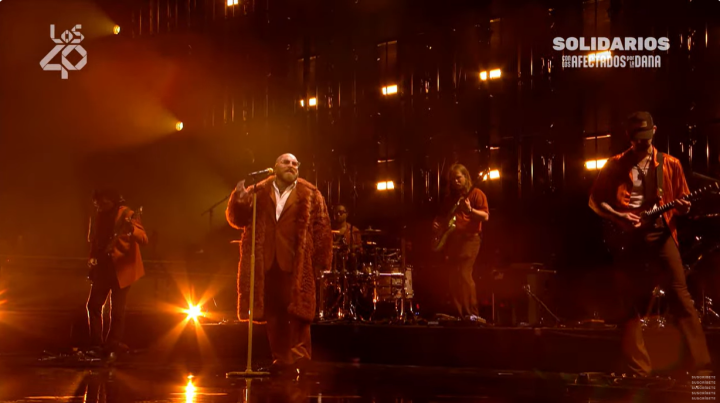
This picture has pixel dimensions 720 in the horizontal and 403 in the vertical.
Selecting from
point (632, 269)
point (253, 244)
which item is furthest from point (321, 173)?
point (632, 269)

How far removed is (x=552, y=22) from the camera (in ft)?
47.7

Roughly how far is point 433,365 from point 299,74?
11.0 meters

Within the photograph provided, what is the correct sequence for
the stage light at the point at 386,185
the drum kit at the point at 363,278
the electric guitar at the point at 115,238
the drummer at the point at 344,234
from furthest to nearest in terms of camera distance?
the stage light at the point at 386,185 → the drummer at the point at 344,234 → the drum kit at the point at 363,278 → the electric guitar at the point at 115,238

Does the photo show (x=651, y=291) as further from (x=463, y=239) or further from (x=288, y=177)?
(x=463, y=239)

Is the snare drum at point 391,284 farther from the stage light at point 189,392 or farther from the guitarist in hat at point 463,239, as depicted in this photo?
the stage light at point 189,392

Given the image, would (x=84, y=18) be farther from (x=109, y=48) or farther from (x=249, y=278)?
(x=249, y=278)

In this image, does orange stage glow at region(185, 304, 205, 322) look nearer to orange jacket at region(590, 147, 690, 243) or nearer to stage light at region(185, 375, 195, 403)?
stage light at region(185, 375, 195, 403)

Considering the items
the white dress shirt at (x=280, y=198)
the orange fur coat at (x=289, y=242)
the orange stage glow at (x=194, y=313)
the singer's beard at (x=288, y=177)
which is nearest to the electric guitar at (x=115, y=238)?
the orange stage glow at (x=194, y=313)

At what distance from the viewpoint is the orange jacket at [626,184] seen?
20.3 ft

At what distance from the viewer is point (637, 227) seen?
6.11 metres

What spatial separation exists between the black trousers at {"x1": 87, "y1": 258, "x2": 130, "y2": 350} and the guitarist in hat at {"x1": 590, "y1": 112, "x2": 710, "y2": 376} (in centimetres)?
563

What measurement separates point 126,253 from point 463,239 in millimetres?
4221

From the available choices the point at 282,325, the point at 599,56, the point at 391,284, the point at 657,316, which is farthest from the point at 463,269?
the point at 599,56

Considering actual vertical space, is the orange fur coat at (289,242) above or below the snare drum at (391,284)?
above
